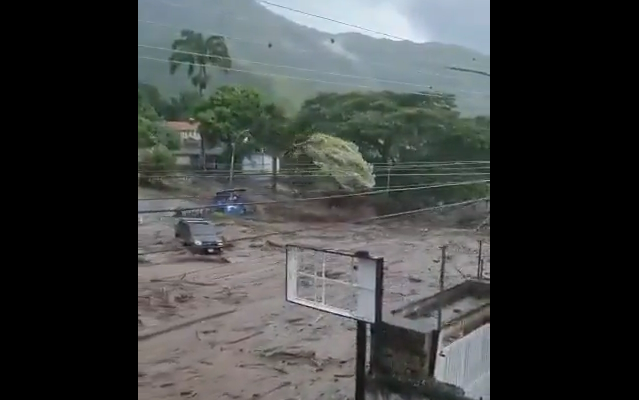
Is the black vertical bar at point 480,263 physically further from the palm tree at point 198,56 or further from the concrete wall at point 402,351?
the palm tree at point 198,56

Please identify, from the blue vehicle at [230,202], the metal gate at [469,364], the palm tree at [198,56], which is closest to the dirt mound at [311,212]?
the blue vehicle at [230,202]

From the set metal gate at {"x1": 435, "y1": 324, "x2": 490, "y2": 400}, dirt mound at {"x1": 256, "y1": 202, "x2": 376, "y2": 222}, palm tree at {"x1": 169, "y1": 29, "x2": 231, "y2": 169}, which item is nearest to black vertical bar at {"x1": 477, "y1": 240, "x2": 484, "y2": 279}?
metal gate at {"x1": 435, "y1": 324, "x2": 490, "y2": 400}

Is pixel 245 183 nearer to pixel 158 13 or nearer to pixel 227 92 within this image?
pixel 227 92

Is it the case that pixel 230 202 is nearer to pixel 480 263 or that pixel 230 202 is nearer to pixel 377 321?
pixel 377 321

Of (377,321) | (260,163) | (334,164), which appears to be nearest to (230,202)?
(260,163)

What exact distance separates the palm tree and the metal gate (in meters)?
0.55

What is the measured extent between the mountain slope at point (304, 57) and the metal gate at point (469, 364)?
394mm

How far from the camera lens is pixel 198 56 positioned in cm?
92

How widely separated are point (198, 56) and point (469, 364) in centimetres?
71

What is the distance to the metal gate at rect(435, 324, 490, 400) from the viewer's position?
88 centimetres
